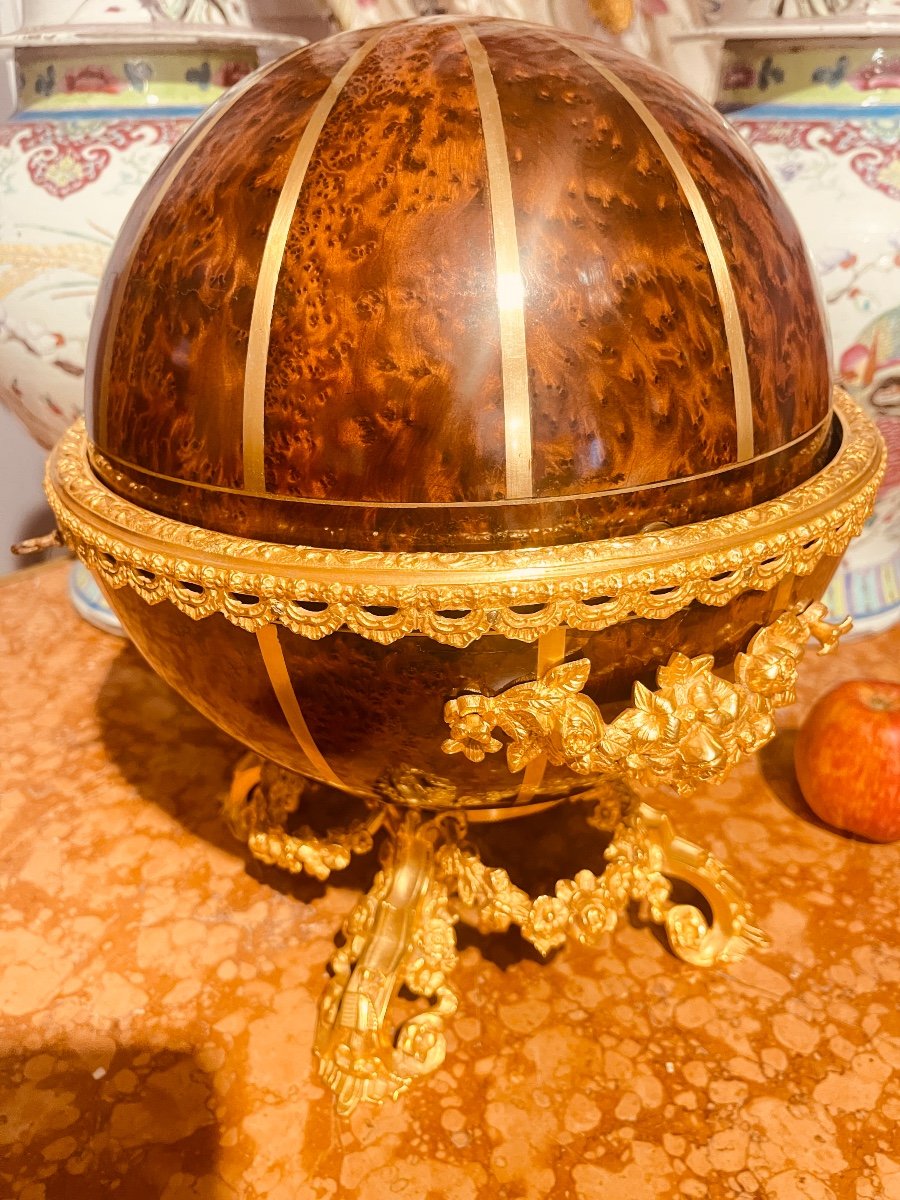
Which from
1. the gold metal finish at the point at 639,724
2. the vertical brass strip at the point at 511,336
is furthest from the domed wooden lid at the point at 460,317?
the gold metal finish at the point at 639,724

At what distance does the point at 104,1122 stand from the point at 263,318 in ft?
2.67

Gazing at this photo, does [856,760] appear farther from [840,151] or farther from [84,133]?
[84,133]

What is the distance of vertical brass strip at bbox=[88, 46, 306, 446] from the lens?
812 millimetres

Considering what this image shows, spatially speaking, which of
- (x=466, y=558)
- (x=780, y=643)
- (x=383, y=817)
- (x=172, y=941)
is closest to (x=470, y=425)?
(x=466, y=558)

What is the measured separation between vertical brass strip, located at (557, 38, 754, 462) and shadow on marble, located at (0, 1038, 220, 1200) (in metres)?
0.85

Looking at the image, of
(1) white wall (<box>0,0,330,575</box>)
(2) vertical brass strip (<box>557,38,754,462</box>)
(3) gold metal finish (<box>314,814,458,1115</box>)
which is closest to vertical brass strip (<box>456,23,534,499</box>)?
(2) vertical brass strip (<box>557,38,754,462</box>)

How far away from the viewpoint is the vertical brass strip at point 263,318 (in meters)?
0.69

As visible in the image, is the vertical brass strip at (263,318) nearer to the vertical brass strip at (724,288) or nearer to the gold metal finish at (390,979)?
the vertical brass strip at (724,288)

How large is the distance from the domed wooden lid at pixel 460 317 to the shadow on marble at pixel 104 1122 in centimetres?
63

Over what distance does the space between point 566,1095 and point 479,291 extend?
2.65 feet

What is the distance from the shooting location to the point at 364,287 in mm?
667

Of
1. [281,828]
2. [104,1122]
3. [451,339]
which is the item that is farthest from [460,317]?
[104,1122]

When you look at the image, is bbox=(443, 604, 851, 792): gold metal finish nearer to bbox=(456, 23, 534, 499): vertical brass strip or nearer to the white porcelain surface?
bbox=(456, 23, 534, 499): vertical brass strip

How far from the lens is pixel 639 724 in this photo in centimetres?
74
